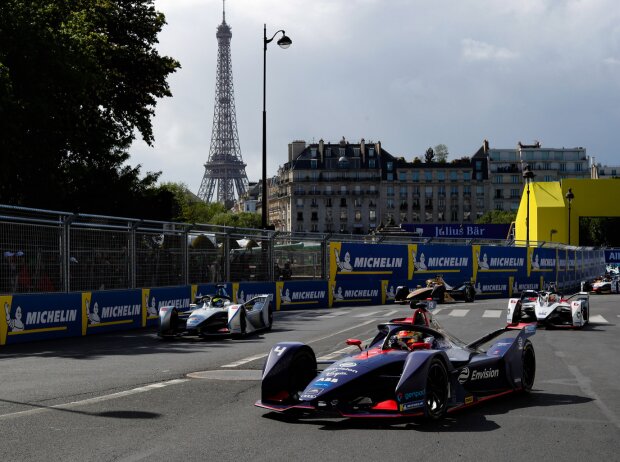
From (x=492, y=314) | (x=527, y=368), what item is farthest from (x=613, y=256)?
(x=527, y=368)

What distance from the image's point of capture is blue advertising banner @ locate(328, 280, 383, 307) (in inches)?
1309

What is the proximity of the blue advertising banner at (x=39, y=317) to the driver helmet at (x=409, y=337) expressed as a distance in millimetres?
10105

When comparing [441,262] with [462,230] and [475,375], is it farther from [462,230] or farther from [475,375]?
[462,230]

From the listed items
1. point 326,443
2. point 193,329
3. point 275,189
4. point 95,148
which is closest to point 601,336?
point 193,329

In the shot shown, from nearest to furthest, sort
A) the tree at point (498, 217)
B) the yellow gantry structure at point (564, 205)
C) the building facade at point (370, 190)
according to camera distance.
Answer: the yellow gantry structure at point (564, 205), the tree at point (498, 217), the building facade at point (370, 190)

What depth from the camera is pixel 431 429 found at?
7.89 m

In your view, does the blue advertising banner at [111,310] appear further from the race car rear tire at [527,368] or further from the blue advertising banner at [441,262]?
the blue advertising banner at [441,262]

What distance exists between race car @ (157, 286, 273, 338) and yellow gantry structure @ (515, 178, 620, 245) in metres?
44.0

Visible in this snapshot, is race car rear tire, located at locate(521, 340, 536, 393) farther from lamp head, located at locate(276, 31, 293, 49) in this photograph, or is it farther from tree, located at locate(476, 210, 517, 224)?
tree, located at locate(476, 210, 517, 224)

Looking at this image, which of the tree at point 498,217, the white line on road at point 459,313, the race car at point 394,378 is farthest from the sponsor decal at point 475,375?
the tree at point 498,217

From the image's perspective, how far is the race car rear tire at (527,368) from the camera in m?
10.3

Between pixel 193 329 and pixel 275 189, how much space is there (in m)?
136

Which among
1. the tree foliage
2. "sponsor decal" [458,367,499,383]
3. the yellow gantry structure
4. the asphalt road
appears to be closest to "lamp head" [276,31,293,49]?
the asphalt road

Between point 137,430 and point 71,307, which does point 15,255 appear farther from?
point 137,430
